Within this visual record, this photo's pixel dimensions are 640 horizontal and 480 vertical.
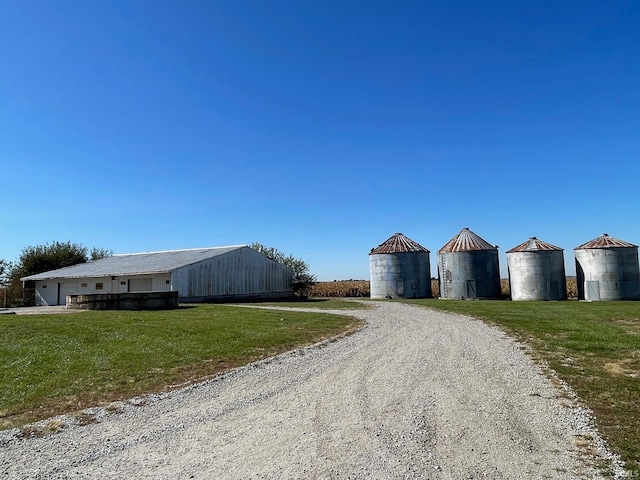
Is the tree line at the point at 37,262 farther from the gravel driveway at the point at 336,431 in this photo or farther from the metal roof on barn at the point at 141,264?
the gravel driveway at the point at 336,431

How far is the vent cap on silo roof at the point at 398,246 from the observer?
4356 cm

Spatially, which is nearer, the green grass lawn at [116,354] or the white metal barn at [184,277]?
the green grass lawn at [116,354]

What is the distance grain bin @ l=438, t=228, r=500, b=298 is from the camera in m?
39.3

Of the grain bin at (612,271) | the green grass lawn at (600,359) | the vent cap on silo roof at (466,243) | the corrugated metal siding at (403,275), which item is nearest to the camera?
the green grass lawn at (600,359)

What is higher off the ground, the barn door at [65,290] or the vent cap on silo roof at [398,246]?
the vent cap on silo roof at [398,246]

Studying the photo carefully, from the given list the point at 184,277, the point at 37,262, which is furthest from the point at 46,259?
the point at 184,277

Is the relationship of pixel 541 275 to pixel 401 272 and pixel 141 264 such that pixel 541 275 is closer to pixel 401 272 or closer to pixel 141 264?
pixel 401 272

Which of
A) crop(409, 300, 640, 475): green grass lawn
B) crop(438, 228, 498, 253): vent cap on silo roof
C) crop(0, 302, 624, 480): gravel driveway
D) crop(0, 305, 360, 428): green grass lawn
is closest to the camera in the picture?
crop(0, 302, 624, 480): gravel driveway

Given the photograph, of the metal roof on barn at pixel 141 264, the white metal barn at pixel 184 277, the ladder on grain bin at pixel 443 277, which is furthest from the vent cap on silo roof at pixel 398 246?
the metal roof on barn at pixel 141 264

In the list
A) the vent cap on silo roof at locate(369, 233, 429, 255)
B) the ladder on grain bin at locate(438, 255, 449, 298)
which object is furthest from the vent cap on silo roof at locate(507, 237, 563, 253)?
the vent cap on silo roof at locate(369, 233, 429, 255)

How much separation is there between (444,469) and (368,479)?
2.99 feet

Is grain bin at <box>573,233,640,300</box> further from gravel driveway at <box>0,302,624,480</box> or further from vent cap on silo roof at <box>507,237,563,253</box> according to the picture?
gravel driveway at <box>0,302,624,480</box>

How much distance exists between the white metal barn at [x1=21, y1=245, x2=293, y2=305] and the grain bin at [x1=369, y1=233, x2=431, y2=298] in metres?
10.9

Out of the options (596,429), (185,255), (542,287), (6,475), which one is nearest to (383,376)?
(596,429)
